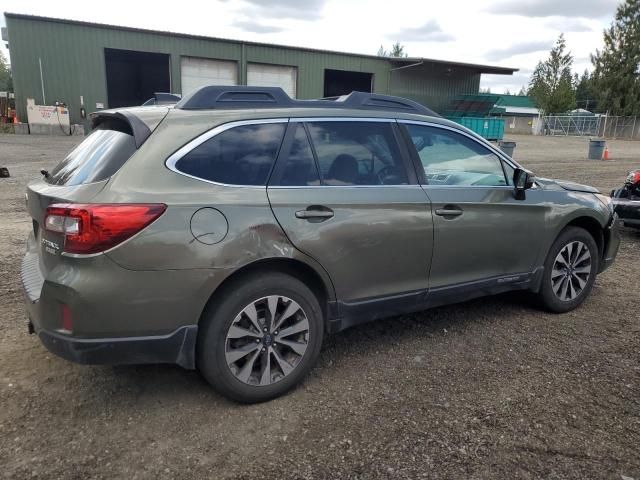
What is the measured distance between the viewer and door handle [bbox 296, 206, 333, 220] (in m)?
3.01

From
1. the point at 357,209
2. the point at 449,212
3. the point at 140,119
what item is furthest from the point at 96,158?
the point at 449,212

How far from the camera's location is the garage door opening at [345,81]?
34.0 metres

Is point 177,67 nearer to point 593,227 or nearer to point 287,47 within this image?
point 287,47

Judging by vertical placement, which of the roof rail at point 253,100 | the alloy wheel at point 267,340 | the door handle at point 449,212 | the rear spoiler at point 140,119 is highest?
the roof rail at point 253,100

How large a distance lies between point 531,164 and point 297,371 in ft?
58.5

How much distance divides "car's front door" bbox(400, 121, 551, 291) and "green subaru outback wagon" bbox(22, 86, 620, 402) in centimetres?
1

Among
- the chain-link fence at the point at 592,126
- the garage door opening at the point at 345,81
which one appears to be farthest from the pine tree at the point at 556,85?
the garage door opening at the point at 345,81

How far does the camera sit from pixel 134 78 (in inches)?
1470

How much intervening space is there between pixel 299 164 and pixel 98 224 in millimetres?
1205

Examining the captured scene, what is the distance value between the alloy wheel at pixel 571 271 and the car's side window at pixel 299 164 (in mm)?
2454

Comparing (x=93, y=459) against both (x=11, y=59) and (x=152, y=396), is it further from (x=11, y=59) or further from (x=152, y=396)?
(x=11, y=59)

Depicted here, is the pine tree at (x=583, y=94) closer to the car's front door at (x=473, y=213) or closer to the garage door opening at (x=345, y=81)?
the garage door opening at (x=345, y=81)

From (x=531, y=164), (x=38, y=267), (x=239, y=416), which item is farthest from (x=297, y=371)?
(x=531, y=164)

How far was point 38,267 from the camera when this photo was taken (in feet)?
9.60
